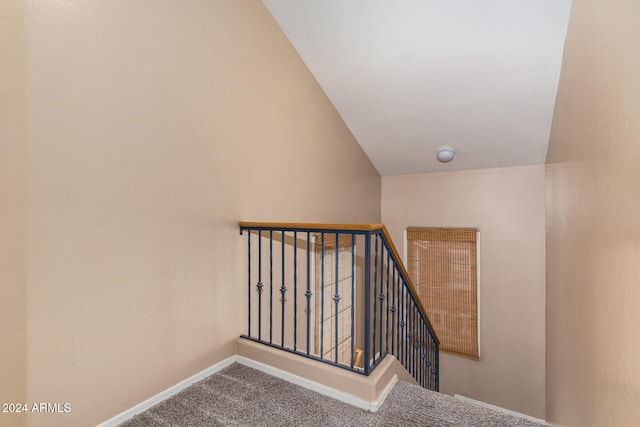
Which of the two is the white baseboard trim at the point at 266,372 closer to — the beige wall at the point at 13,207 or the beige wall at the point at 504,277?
the beige wall at the point at 13,207

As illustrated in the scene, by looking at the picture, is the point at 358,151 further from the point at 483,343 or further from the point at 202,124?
the point at 483,343

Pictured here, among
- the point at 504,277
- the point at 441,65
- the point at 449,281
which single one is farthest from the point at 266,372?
the point at 504,277

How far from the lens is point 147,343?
161 centimetres

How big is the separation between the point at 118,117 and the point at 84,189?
38 centimetres

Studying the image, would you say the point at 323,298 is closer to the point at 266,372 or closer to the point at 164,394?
the point at 266,372

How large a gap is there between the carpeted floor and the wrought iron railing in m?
0.20

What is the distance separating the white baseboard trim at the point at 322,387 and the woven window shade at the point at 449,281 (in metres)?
2.67

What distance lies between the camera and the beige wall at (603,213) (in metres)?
0.87

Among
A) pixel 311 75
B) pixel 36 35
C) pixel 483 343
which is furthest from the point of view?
pixel 483 343

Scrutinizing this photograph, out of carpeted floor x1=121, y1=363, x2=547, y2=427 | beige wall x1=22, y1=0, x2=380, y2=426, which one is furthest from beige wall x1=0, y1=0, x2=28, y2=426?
carpeted floor x1=121, y1=363, x2=547, y2=427

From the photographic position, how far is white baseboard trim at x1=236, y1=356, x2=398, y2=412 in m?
1.57

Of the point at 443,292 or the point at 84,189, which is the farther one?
the point at 443,292

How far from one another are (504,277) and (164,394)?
12.3 ft

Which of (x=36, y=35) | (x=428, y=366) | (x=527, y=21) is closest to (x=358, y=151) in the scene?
(x=527, y=21)
